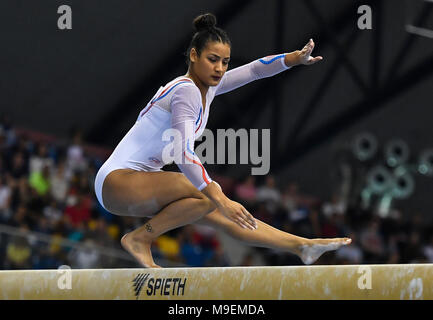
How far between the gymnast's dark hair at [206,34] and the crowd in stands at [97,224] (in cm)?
444

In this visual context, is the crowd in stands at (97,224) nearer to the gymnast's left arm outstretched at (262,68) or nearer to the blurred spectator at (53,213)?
the blurred spectator at (53,213)

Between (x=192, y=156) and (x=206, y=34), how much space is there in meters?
0.67

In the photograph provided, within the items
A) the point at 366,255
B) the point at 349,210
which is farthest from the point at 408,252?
the point at 349,210

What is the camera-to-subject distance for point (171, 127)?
368 centimetres

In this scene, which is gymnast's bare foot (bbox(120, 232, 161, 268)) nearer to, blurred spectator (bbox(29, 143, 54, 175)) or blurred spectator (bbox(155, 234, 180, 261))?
blurred spectator (bbox(155, 234, 180, 261))

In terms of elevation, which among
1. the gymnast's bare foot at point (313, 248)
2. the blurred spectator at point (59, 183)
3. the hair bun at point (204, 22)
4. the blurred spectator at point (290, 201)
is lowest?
the gymnast's bare foot at point (313, 248)

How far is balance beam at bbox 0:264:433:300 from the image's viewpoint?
295 cm

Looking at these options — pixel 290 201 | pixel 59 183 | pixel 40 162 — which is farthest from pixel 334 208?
pixel 40 162

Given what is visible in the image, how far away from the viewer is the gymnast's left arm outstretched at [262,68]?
4.12 m

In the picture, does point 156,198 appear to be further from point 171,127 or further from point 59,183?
point 59,183

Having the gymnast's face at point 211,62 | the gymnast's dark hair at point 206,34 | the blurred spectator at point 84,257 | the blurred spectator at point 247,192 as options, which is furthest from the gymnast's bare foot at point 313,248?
the blurred spectator at point 247,192

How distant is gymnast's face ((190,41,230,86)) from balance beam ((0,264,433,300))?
3.29 ft
